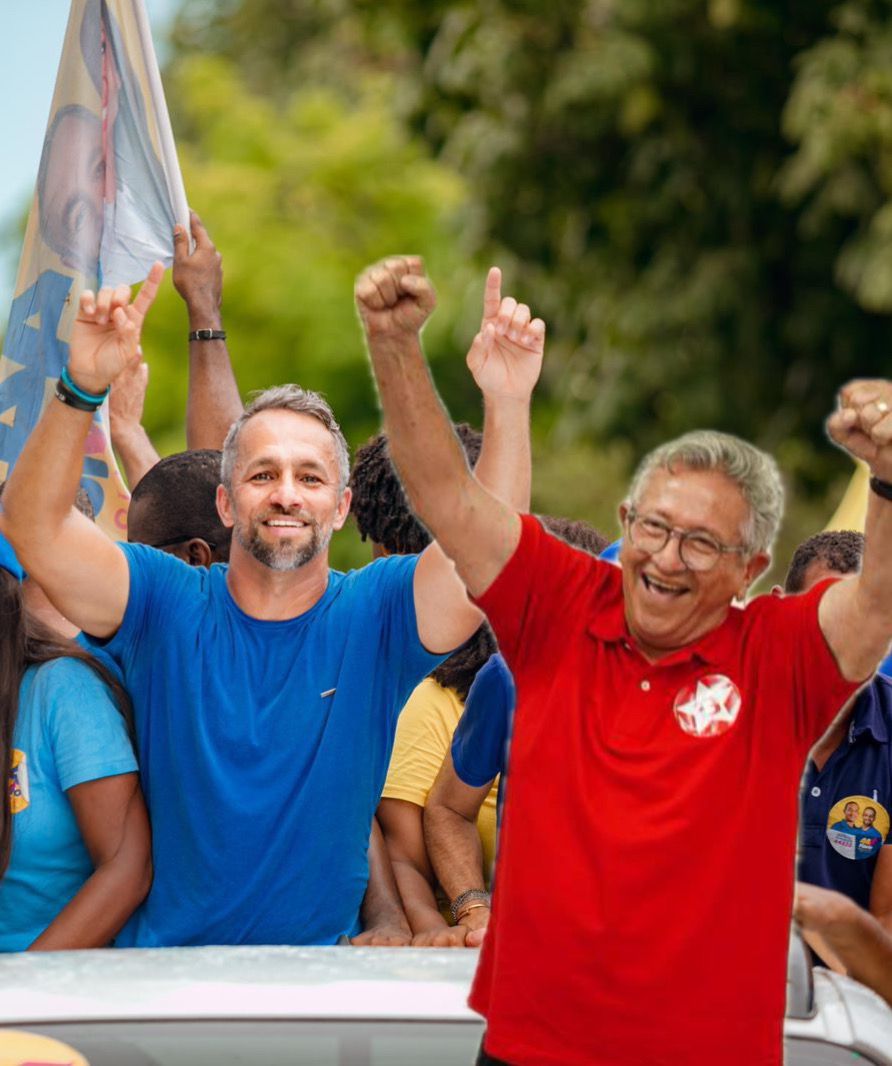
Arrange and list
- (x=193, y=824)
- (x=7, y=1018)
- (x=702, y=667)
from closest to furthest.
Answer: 1. (x=7, y=1018)
2. (x=702, y=667)
3. (x=193, y=824)

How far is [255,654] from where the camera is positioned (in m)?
3.68

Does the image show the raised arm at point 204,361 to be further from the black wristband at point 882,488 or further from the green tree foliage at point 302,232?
the green tree foliage at point 302,232

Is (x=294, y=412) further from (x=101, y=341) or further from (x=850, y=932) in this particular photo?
(x=850, y=932)

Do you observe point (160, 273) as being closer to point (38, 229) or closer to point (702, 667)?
point (38, 229)

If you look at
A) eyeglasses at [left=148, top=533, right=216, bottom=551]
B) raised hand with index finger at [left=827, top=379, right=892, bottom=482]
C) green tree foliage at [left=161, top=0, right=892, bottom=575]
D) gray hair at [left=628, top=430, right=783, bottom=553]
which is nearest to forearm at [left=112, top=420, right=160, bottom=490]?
eyeglasses at [left=148, top=533, right=216, bottom=551]

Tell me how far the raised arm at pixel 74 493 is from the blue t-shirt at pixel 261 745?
8 centimetres

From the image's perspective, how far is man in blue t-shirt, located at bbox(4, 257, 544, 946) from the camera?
11.3 ft

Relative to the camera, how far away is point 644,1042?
285cm

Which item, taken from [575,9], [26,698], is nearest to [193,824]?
[26,698]

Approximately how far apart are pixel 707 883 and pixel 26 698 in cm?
144

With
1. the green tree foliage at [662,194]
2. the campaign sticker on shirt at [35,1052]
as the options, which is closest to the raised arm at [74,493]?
the campaign sticker on shirt at [35,1052]

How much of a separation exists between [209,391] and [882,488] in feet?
8.55

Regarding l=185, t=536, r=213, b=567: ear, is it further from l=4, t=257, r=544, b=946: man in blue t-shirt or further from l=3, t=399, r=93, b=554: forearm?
l=3, t=399, r=93, b=554: forearm

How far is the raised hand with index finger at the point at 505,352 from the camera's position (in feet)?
11.3
